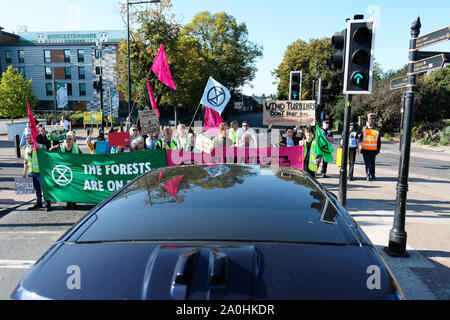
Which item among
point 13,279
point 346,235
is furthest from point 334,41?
point 13,279

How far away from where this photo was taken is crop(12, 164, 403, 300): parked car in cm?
164

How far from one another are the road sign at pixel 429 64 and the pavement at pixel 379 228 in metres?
2.61

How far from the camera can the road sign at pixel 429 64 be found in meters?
4.67

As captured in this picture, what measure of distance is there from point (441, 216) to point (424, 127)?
2834cm

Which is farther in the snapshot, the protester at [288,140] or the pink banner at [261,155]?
the protester at [288,140]

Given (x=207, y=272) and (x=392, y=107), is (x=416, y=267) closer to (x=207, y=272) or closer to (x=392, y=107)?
(x=207, y=272)

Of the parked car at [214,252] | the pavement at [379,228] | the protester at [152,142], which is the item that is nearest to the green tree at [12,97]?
the pavement at [379,228]

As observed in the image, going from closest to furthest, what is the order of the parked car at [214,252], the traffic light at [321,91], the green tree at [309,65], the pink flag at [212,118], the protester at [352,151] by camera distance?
the parked car at [214,252], the protester at [352,151], the pink flag at [212,118], the traffic light at [321,91], the green tree at [309,65]

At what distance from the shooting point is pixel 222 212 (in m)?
2.31

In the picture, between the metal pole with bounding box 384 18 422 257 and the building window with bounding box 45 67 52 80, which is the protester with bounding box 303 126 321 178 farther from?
the building window with bounding box 45 67 52 80

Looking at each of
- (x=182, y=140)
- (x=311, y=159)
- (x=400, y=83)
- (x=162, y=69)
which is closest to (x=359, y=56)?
(x=400, y=83)

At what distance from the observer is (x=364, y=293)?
1.66 metres

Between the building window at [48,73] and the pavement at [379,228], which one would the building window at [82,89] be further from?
the pavement at [379,228]

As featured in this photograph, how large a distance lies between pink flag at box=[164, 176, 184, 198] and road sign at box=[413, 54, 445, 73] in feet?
12.5
